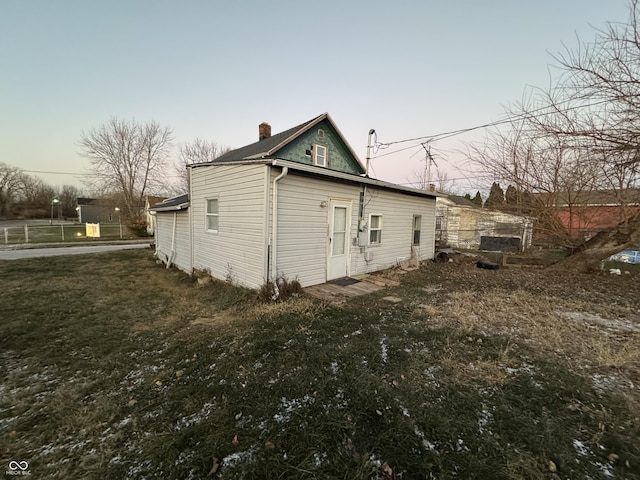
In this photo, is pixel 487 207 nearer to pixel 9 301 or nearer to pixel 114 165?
pixel 9 301

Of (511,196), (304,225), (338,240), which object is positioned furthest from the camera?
(511,196)

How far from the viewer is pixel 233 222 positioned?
640 cm

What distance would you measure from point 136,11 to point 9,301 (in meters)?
8.98

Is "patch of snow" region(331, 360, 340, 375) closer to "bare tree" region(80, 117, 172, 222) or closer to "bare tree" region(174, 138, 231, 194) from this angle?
"bare tree" region(80, 117, 172, 222)

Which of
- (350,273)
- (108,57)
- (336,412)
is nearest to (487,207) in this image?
(350,273)

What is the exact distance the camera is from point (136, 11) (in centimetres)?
773

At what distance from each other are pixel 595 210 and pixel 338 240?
352 inches

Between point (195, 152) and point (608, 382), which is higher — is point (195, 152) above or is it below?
above

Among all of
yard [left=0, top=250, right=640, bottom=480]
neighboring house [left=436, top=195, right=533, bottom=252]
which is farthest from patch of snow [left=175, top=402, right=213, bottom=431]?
neighboring house [left=436, top=195, right=533, bottom=252]

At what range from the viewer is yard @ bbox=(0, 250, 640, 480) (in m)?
1.89

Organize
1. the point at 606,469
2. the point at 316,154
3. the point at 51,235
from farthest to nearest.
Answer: the point at 51,235 < the point at 316,154 < the point at 606,469

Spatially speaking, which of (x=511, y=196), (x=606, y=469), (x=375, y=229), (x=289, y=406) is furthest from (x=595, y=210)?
(x=289, y=406)

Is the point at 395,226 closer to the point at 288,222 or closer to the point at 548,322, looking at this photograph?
the point at 288,222

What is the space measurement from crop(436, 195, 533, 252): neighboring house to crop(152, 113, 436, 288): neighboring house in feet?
28.0
